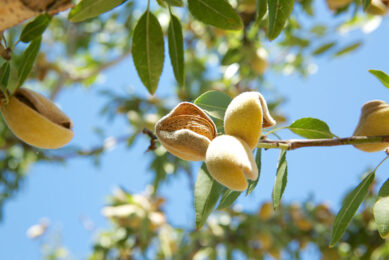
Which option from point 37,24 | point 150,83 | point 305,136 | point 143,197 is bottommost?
Answer: point 143,197

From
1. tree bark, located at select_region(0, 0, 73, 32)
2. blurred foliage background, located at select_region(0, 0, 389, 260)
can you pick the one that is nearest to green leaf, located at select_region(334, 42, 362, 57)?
blurred foliage background, located at select_region(0, 0, 389, 260)

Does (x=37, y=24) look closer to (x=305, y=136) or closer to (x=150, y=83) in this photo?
(x=150, y=83)

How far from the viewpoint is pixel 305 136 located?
1081mm

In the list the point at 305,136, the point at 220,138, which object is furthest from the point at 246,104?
the point at 305,136

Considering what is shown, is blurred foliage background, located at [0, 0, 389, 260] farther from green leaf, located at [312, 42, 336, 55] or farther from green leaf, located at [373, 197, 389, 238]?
green leaf, located at [373, 197, 389, 238]

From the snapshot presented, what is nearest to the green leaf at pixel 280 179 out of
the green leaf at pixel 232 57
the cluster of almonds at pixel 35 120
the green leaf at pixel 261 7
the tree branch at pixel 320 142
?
the tree branch at pixel 320 142

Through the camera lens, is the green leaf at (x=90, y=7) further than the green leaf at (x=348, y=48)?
No

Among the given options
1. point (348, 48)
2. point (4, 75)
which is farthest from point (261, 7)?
point (348, 48)

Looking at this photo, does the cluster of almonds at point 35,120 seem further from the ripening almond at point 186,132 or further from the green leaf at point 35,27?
the ripening almond at point 186,132

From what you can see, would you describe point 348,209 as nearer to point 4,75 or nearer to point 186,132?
point 186,132

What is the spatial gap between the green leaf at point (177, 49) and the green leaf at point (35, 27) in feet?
1.11

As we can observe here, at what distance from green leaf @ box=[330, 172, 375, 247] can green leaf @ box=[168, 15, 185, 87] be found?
21.2 inches

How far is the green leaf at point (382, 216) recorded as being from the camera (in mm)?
877

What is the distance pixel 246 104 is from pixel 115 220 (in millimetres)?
2298
